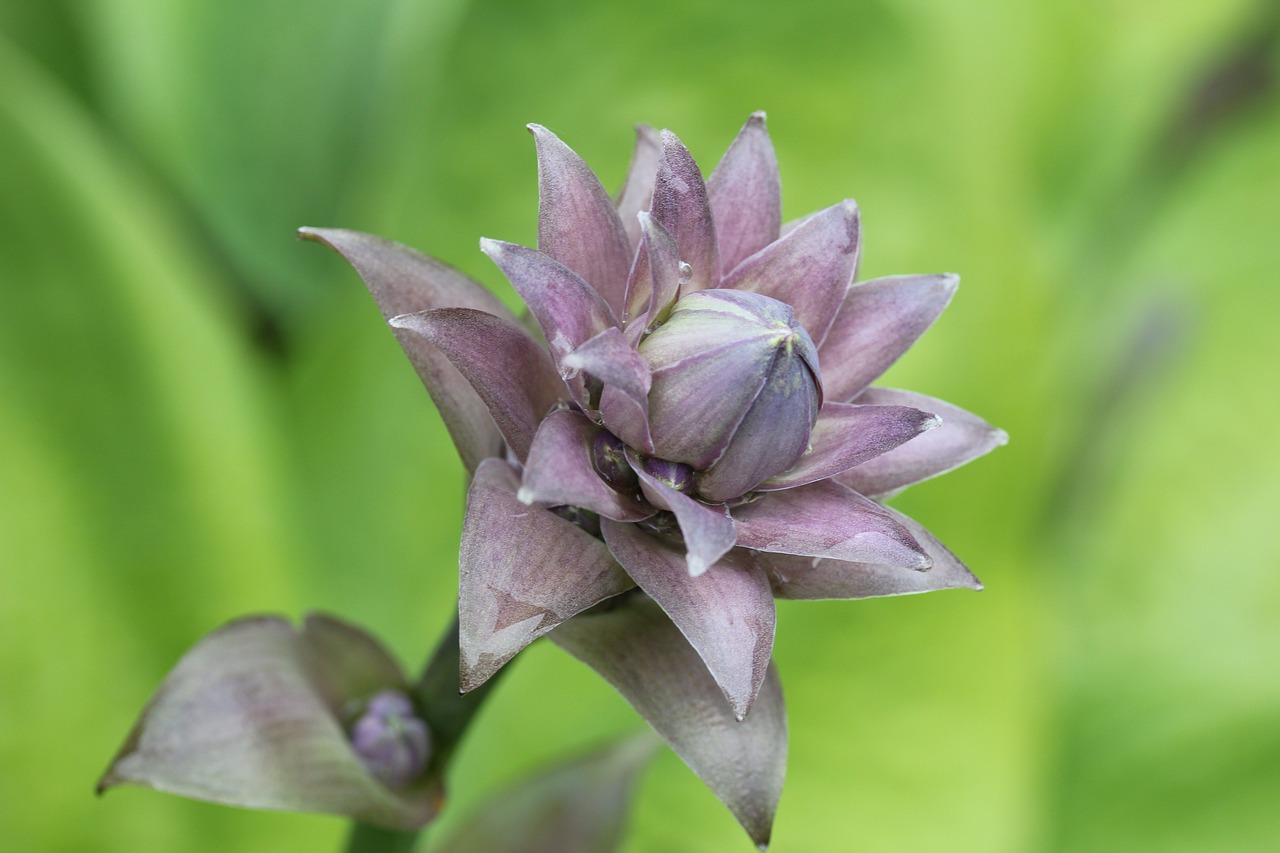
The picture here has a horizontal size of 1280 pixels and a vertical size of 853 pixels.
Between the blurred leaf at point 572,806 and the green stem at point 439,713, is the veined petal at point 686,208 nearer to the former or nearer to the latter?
the green stem at point 439,713

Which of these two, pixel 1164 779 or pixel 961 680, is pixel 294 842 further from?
pixel 1164 779

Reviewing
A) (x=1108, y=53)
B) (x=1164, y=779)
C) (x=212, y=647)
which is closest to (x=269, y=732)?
(x=212, y=647)

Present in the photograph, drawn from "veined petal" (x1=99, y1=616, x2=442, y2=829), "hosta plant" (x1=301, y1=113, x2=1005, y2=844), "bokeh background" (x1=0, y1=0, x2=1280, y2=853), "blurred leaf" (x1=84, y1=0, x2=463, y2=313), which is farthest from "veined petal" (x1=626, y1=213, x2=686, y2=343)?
"blurred leaf" (x1=84, y1=0, x2=463, y2=313)

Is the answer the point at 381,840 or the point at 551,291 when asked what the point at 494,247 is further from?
the point at 381,840

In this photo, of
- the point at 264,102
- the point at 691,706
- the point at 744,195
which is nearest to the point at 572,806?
the point at 691,706

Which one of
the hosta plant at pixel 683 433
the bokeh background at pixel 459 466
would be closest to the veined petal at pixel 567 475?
the hosta plant at pixel 683 433
